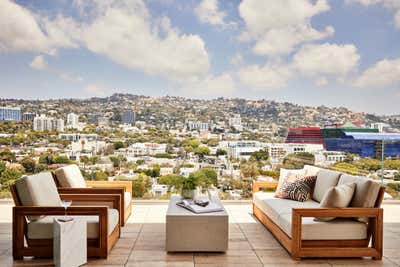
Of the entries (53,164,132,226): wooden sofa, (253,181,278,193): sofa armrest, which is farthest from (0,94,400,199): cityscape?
(53,164,132,226): wooden sofa

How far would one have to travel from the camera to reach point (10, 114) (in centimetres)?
713

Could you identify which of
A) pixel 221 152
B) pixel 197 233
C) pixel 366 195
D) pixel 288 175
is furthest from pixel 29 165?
pixel 366 195

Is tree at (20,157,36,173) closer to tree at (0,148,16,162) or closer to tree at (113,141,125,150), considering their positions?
tree at (0,148,16,162)

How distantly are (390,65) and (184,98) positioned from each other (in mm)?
3961

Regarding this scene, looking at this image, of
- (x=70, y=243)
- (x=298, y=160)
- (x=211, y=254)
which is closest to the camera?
(x=70, y=243)

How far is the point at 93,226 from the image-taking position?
366 cm

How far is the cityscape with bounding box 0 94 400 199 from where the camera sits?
22.9ft

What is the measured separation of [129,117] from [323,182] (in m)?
4.00

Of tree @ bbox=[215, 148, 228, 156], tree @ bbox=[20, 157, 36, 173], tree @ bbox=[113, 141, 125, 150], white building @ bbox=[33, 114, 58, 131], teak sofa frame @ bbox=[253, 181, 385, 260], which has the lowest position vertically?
teak sofa frame @ bbox=[253, 181, 385, 260]

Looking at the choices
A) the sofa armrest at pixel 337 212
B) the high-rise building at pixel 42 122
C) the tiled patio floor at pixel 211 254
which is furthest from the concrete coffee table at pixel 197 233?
the high-rise building at pixel 42 122

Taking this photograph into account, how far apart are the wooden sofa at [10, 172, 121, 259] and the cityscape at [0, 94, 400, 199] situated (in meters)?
3.14

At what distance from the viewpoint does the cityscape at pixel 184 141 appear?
275 inches

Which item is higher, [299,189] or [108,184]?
[299,189]

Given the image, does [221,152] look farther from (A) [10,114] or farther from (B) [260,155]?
(A) [10,114]
